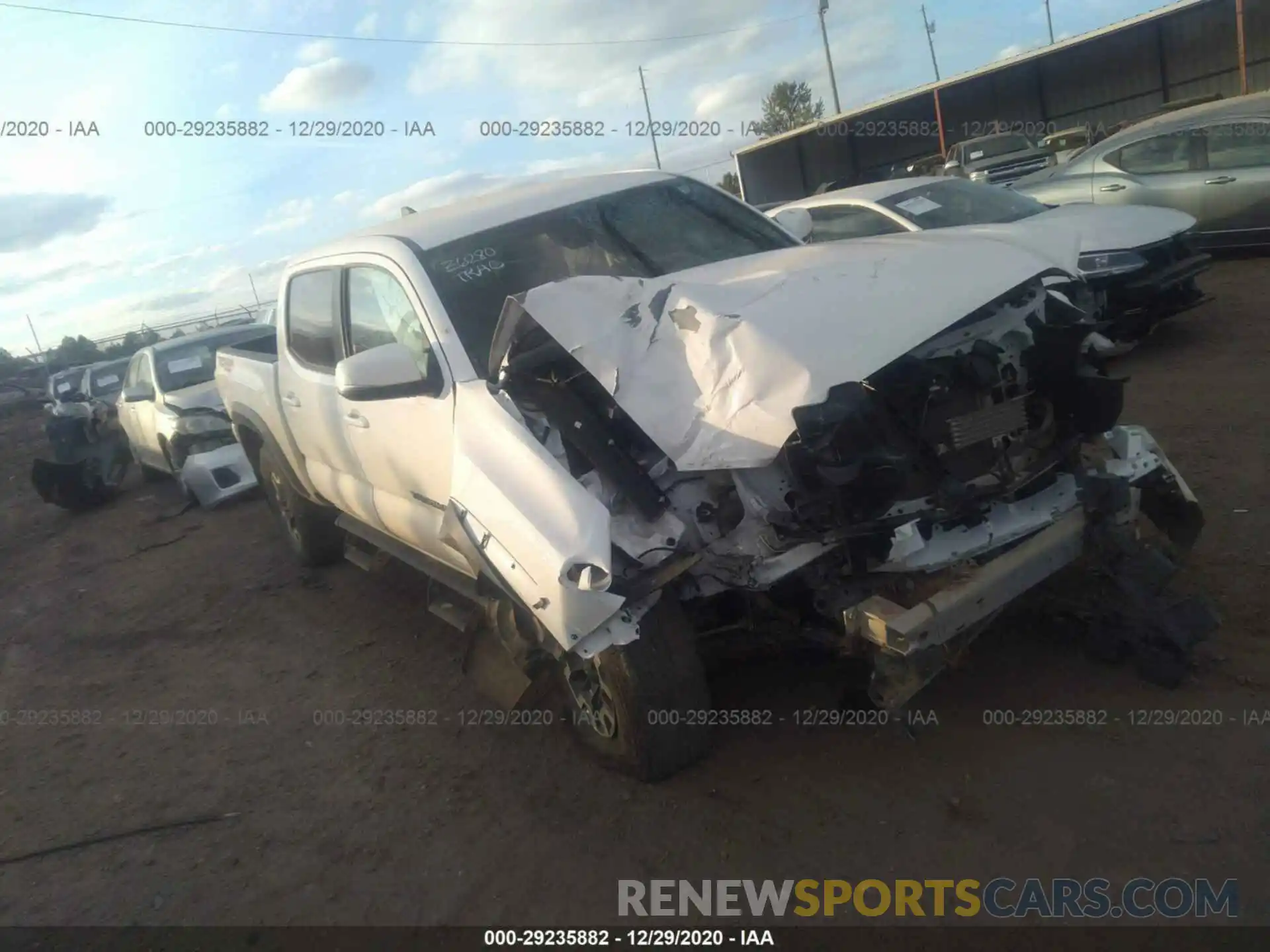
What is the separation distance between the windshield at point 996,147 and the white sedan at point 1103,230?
463 inches

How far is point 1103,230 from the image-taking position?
7285 mm

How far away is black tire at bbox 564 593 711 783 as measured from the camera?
315 cm

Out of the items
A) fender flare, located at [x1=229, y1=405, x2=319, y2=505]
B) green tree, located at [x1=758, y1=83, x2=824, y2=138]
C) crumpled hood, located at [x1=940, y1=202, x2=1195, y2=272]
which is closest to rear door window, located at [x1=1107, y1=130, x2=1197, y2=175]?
crumpled hood, located at [x1=940, y1=202, x2=1195, y2=272]

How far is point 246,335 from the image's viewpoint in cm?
1045

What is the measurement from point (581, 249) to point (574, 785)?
2196 mm

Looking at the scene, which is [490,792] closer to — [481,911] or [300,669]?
[481,911]

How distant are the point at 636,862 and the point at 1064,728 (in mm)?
1495

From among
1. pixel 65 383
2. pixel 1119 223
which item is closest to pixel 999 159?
pixel 1119 223

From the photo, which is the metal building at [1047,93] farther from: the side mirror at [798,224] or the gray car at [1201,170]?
the side mirror at [798,224]

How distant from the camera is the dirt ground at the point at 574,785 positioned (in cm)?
286

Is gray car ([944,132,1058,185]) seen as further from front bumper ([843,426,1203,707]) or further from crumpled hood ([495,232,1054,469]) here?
crumpled hood ([495,232,1054,469])

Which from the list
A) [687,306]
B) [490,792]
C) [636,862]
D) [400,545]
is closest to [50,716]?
[400,545]

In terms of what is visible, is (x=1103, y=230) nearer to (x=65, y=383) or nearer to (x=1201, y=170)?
(x=1201, y=170)

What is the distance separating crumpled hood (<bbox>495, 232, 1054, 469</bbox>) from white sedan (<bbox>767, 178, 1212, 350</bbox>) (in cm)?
343
